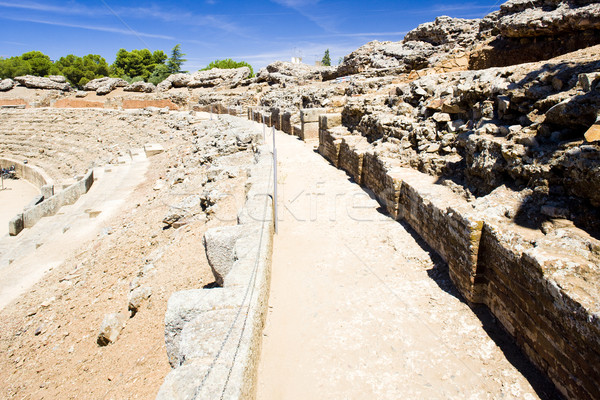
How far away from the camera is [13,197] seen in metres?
18.2

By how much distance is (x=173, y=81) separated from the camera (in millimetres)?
33125

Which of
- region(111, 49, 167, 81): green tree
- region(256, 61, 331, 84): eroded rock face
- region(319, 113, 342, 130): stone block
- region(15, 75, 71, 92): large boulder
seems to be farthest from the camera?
region(111, 49, 167, 81): green tree

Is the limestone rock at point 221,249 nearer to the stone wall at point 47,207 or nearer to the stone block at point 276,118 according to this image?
the stone wall at point 47,207

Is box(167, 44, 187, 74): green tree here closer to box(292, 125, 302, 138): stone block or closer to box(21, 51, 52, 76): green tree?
box(21, 51, 52, 76): green tree

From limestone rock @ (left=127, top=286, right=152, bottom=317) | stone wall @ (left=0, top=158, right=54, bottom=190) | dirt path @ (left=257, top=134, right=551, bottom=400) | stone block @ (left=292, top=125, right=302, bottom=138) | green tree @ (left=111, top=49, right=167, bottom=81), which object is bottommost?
stone wall @ (left=0, top=158, right=54, bottom=190)

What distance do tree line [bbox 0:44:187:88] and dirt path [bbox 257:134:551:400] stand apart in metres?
43.9

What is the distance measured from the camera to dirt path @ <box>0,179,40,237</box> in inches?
599

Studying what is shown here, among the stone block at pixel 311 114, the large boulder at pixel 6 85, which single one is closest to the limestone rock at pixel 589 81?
the stone block at pixel 311 114

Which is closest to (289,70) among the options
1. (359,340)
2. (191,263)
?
(191,263)

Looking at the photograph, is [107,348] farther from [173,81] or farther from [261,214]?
[173,81]

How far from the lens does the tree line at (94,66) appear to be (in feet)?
131

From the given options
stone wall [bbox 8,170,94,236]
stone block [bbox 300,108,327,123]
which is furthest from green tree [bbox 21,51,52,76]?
stone block [bbox 300,108,327,123]

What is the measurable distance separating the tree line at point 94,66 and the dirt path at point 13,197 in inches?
969

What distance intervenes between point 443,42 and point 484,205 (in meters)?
15.5
